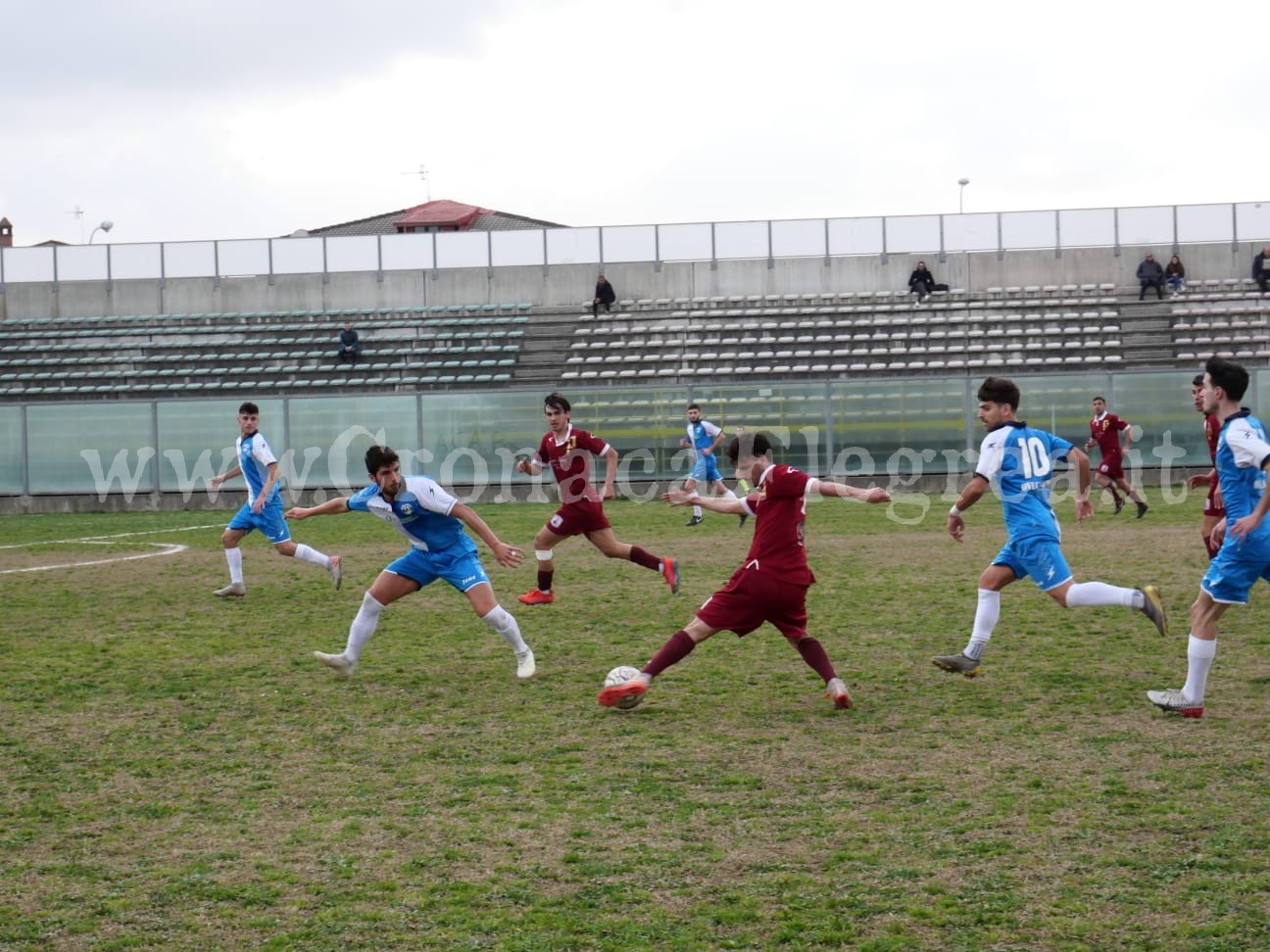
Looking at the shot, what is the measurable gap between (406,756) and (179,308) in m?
34.9

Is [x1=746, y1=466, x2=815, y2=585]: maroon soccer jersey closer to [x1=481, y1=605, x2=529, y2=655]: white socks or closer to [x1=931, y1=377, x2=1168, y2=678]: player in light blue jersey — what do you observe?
[x1=931, y1=377, x2=1168, y2=678]: player in light blue jersey

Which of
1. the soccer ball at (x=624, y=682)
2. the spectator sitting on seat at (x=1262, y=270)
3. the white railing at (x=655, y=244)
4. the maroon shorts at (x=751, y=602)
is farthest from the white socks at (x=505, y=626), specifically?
the spectator sitting on seat at (x=1262, y=270)

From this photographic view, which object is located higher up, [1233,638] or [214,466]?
[214,466]

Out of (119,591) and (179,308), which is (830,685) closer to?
(119,591)

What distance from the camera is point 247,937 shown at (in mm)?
4949

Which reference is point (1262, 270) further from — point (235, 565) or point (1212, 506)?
point (235, 565)

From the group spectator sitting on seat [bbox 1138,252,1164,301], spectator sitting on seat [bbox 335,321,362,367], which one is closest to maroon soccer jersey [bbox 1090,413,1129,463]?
spectator sitting on seat [bbox 1138,252,1164,301]

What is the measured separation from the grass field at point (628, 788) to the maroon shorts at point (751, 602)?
0.60 metres

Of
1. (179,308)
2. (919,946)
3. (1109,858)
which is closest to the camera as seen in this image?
(919,946)

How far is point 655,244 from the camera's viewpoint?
39.2 m

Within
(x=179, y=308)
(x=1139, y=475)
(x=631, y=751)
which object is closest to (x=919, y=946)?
(x=631, y=751)

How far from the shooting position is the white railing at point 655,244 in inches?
1484

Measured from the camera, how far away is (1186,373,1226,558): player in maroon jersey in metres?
8.02

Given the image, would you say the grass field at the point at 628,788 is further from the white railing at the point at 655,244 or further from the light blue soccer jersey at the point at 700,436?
the white railing at the point at 655,244
